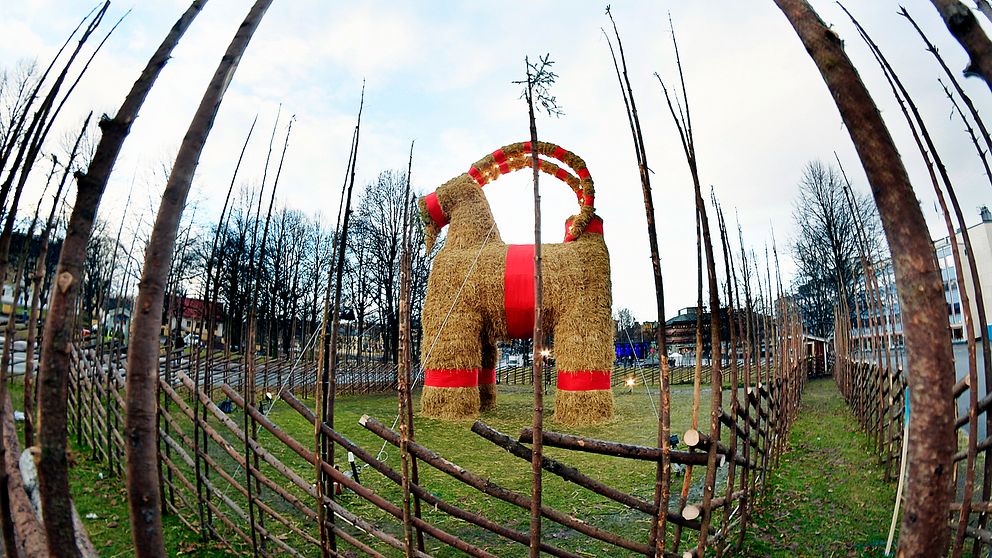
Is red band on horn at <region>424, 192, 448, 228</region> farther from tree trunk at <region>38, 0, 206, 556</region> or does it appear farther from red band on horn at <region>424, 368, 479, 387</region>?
tree trunk at <region>38, 0, 206, 556</region>

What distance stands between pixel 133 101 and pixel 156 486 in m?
0.84

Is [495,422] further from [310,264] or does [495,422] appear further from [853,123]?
[310,264]

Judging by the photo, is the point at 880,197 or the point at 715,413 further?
the point at 715,413

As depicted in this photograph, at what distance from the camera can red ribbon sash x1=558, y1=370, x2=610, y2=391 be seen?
6.66 metres

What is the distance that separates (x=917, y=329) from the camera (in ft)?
3.34

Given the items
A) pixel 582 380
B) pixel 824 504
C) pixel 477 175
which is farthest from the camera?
pixel 477 175

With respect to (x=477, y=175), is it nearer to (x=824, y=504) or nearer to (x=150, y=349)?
(x=824, y=504)

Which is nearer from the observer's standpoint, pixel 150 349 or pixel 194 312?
pixel 150 349

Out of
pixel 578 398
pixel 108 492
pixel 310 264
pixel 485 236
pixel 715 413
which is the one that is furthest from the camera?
pixel 310 264

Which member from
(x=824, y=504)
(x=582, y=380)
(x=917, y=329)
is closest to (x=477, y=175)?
(x=582, y=380)

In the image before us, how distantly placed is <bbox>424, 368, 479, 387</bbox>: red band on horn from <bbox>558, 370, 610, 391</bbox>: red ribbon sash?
1.23 metres

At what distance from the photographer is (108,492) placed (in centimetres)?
425

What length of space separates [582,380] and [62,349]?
6059 mm

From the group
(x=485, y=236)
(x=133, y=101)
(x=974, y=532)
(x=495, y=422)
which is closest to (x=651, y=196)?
(x=133, y=101)
